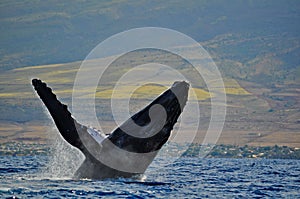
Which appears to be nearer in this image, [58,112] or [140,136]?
[58,112]

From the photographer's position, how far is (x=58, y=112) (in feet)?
46.3

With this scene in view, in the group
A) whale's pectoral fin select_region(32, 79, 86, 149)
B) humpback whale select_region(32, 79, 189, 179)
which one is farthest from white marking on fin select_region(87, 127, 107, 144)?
whale's pectoral fin select_region(32, 79, 86, 149)

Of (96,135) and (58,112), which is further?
(96,135)

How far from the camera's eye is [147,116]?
1516 centimetres

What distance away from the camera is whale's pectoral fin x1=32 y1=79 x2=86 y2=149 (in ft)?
46.0

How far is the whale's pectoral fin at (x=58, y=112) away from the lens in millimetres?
14008

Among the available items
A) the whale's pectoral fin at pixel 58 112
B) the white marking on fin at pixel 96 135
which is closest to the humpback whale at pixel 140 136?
the white marking on fin at pixel 96 135

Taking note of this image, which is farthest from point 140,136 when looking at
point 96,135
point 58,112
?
point 58,112

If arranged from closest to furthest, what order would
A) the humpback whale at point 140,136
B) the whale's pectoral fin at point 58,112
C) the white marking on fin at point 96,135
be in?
the whale's pectoral fin at point 58,112
the white marking on fin at point 96,135
the humpback whale at point 140,136

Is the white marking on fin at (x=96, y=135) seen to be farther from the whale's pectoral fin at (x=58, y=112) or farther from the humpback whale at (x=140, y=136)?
the whale's pectoral fin at (x=58, y=112)

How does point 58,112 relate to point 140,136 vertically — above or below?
above

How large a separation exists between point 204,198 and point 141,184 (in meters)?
1.90

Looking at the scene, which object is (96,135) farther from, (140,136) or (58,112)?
(58,112)

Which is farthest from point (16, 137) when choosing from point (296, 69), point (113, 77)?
point (296, 69)
